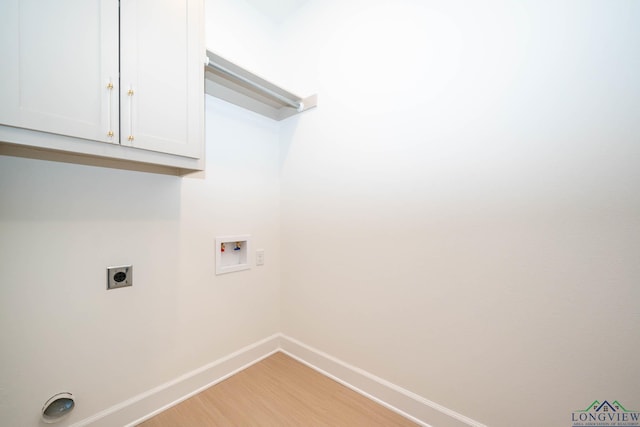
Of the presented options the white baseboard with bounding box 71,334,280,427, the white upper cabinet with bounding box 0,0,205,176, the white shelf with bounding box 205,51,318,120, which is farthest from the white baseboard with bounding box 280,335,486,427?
the white shelf with bounding box 205,51,318,120

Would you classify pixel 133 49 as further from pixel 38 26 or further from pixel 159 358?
pixel 159 358

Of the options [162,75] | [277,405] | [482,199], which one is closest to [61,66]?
[162,75]

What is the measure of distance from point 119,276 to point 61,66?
102cm

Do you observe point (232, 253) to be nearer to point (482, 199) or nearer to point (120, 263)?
point (120, 263)

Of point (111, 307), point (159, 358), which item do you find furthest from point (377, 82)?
point (159, 358)

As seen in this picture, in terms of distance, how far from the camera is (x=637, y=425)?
0.94 meters

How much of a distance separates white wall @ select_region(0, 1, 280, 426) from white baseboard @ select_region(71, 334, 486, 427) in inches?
2.2

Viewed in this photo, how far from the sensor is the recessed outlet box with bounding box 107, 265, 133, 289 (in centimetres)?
133

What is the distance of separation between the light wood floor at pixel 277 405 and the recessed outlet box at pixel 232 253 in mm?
803

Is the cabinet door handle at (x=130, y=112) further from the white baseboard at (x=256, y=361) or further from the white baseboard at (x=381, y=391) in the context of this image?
the white baseboard at (x=381, y=391)

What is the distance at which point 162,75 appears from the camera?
1.19 meters

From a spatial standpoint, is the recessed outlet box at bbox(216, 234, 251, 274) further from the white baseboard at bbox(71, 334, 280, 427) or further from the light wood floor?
the light wood floor

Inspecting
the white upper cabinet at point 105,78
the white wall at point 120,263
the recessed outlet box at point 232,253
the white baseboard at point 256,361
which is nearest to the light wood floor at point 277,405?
the white baseboard at point 256,361

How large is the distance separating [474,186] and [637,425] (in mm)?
1097
